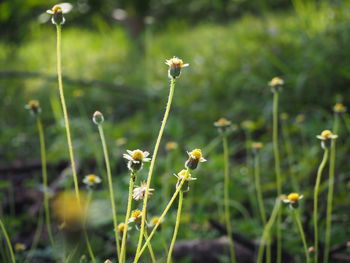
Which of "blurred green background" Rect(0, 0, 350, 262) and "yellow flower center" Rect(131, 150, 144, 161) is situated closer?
"yellow flower center" Rect(131, 150, 144, 161)

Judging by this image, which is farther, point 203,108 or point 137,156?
point 203,108

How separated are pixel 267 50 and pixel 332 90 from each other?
0.62 m

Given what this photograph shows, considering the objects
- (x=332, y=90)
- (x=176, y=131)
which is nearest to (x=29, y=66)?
(x=176, y=131)

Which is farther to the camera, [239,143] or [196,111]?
[196,111]

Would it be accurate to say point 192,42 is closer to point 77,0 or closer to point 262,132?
point 77,0

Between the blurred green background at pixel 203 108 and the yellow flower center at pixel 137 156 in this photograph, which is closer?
the yellow flower center at pixel 137 156

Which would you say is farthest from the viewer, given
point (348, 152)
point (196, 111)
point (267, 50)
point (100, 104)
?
point (100, 104)

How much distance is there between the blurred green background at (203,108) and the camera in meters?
1.84

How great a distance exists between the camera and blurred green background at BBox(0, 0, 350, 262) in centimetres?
184

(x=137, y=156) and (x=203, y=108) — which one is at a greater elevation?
(x=203, y=108)

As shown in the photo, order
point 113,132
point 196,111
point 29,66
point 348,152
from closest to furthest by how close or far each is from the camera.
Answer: point 348,152
point 113,132
point 196,111
point 29,66

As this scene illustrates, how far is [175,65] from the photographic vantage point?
0.80 metres

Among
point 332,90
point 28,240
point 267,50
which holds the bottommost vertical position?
point 28,240

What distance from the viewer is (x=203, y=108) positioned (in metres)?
2.67
